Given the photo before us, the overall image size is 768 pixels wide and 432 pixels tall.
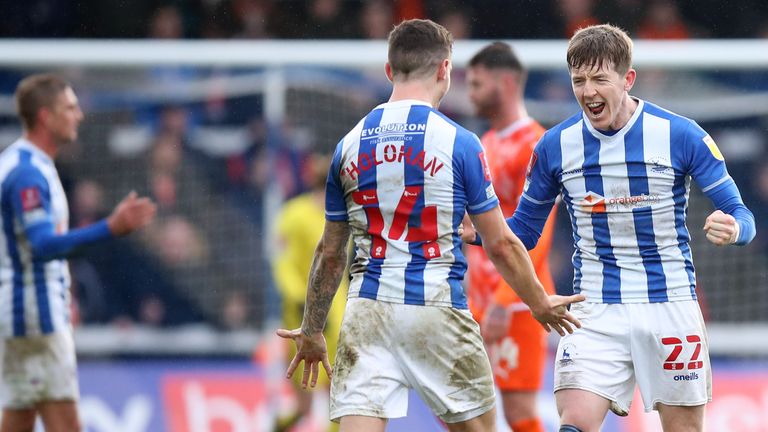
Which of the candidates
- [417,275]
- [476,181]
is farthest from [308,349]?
[476,181]

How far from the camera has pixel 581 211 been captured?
460 cm

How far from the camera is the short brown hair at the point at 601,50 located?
4414 mm

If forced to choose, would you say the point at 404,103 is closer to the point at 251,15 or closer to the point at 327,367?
the point at 327,367

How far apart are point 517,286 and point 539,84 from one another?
5173mm

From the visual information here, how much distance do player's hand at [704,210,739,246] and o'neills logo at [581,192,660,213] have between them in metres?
0.40

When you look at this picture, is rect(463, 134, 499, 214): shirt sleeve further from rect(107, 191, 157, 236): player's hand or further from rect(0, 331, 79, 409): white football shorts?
rect(0, 331, 79, 409): white football shorts

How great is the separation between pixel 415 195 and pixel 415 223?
4.3 inches

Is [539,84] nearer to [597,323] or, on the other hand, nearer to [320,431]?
[320,431]

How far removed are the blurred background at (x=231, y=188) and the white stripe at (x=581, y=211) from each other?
365cm

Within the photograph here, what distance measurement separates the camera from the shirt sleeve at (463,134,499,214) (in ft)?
14.1

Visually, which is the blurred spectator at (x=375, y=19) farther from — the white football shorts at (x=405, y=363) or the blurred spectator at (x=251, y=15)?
the white football shorts at (x=405, y=363)

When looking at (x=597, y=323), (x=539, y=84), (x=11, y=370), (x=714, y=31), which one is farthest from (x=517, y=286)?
(x=714, y=31)

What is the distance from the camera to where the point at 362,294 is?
14.4 feet

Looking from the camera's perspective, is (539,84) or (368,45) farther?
(539,84)
